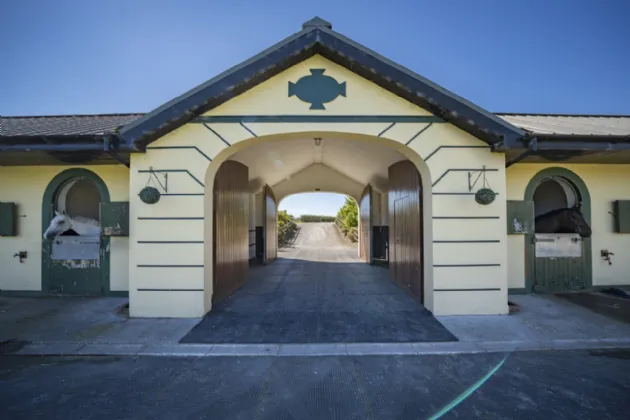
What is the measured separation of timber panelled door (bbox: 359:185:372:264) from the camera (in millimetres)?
11588

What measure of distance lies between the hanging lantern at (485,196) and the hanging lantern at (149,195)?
18.5ft

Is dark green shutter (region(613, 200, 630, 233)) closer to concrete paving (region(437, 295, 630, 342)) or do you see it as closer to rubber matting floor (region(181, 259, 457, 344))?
concrete paving (region(437, 295, 630, 342))

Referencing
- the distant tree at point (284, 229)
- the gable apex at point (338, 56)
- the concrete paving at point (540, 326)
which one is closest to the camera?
the concrete paving at point (540, 326)

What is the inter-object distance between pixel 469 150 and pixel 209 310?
18.4ft

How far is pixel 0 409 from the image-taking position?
2.64 metres

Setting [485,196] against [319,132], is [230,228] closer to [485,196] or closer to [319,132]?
[319,132]

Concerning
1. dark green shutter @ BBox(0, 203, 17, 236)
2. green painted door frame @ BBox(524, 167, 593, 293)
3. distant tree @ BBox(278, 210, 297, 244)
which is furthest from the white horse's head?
distant tree @ BBox(278, 210, 297, 244)

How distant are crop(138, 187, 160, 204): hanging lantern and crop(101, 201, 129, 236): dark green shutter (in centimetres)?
82

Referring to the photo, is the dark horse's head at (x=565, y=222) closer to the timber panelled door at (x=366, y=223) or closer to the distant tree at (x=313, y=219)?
the timber panelled door at (x=366, y=223)

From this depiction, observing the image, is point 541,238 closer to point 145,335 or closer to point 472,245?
point 472,245

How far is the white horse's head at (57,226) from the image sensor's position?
6098mm

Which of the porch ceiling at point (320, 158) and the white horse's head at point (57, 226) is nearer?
the white horse's head at point (57, 226)

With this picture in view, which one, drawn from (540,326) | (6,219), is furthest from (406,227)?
(6,219)

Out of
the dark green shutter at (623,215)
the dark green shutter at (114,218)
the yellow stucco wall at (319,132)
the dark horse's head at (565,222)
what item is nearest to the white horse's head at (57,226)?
the dark green shutter at (114,218)
